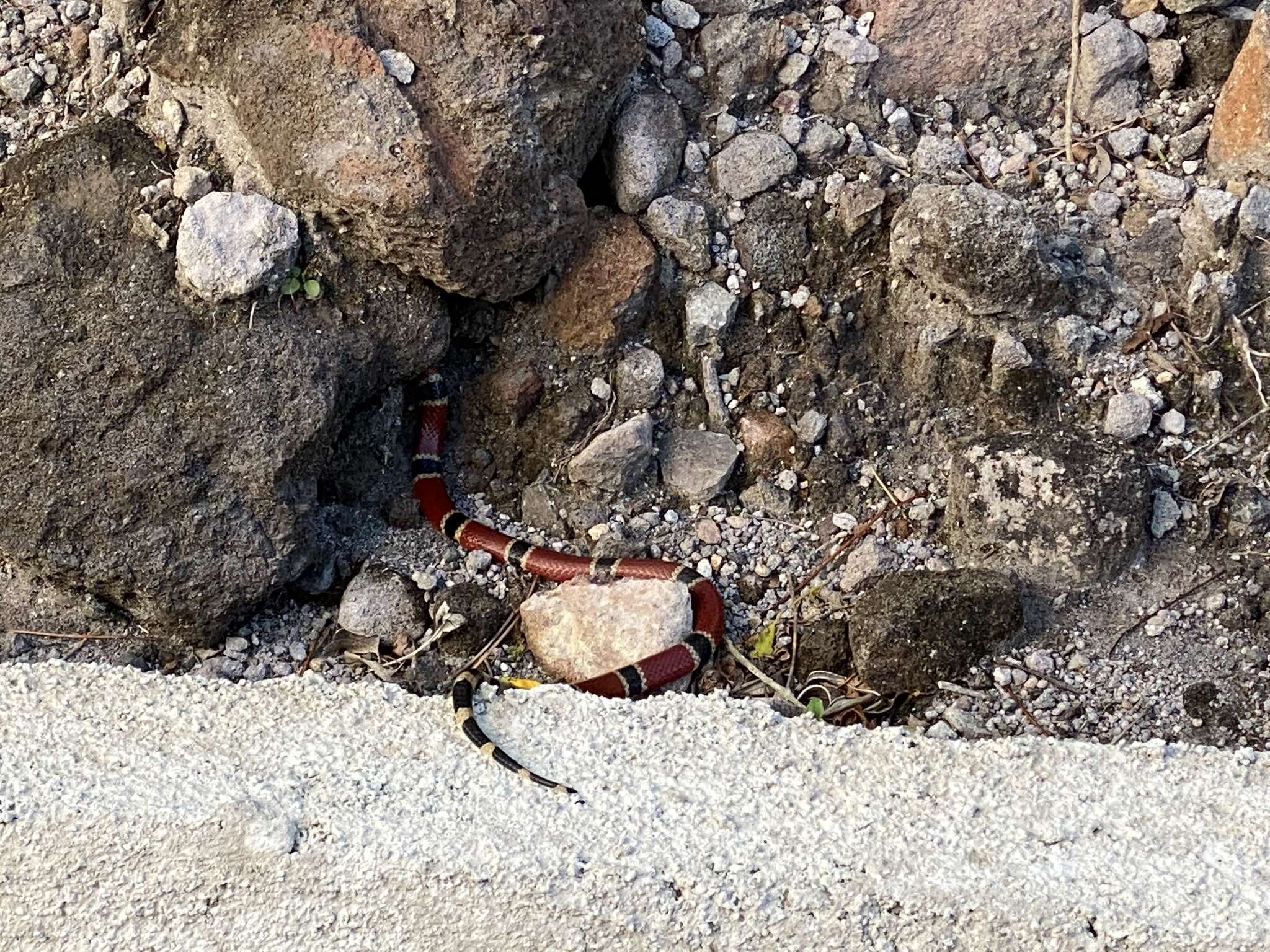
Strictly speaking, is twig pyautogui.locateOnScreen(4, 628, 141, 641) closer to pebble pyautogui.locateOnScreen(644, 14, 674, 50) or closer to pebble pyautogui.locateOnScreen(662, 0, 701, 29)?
pebble pyautogui.locateOnScreen(644, 14, 674, 50)

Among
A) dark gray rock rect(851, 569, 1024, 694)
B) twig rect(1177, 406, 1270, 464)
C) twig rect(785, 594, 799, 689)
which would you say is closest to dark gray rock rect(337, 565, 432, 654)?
twig rect(785, 594, 799, 689)

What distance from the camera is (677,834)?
140 inches

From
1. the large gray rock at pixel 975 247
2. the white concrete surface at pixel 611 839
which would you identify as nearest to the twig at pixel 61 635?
the white concrete surface at pixel 611 839

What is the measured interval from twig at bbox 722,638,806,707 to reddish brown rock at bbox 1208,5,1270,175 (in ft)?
8.23

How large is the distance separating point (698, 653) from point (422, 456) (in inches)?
49.5

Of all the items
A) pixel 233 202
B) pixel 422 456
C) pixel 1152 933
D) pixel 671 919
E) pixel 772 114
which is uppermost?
pixel 233 202

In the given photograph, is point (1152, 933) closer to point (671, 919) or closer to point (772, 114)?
point (671, 919)

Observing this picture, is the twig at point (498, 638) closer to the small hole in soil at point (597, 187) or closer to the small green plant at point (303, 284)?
the small green plant at point (303, 284)

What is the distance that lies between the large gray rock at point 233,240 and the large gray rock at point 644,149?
119cm

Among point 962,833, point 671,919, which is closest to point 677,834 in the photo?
point 671,919

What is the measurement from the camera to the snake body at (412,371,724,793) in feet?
14.1

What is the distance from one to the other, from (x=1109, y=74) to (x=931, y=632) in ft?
7.41

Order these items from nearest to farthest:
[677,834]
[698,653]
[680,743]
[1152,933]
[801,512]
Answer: [1152,933] → [677,834] → [680,743] → [698,653] → [801,512]

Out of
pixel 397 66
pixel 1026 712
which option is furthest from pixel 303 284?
pixel 1026 712
